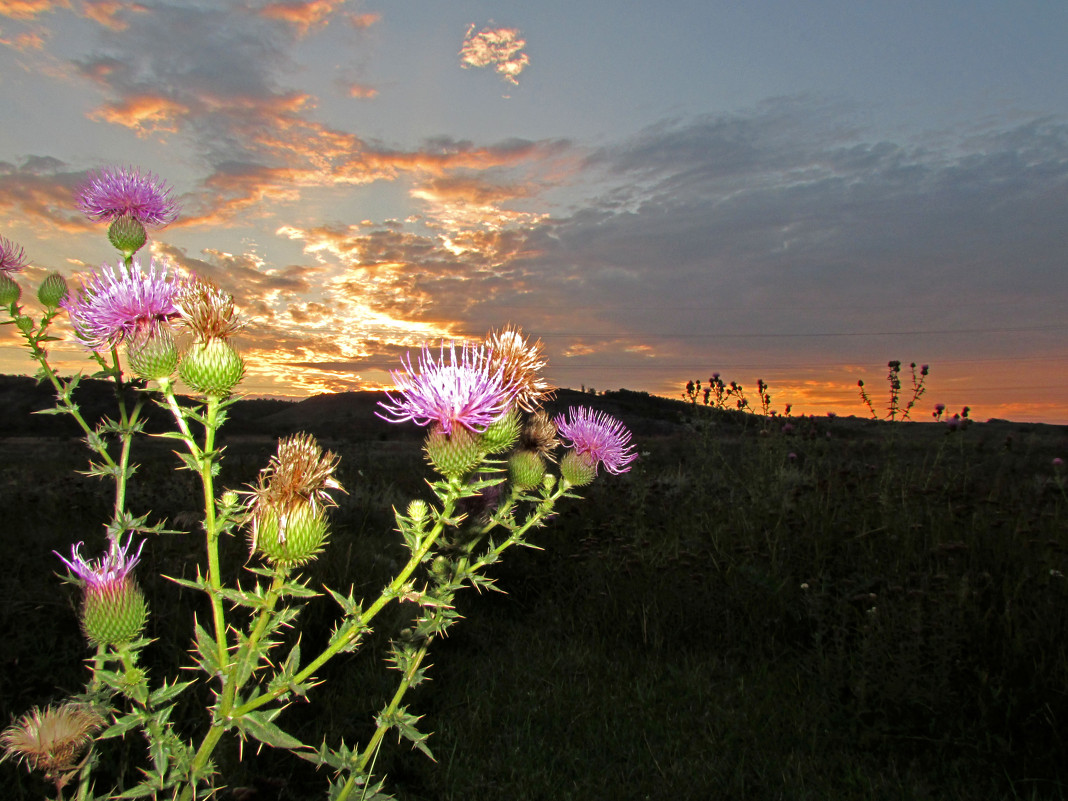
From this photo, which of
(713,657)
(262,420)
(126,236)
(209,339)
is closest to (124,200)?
(126,236)

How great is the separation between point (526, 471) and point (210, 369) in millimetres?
1248

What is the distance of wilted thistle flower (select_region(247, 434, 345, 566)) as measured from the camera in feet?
6.13

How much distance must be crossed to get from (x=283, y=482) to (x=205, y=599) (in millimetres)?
3883

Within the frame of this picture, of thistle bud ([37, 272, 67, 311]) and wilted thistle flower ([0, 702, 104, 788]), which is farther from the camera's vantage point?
thistle bud ([37, 272, 67, 311])

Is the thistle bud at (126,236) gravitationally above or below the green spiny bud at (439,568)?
above

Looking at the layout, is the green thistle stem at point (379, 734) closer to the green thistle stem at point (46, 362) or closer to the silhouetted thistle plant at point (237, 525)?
the silhouetted thistle plant at point (237, 525)

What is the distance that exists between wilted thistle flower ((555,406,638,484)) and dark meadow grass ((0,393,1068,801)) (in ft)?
5.91

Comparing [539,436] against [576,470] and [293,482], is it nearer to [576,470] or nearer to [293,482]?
[576,470]

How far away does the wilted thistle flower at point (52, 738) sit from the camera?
1959 millimetres

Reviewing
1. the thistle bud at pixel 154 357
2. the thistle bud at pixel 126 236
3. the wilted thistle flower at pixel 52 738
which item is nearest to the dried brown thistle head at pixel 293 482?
the thistle bud at pixel 154 357

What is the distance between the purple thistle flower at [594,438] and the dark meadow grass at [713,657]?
1804 millimetres

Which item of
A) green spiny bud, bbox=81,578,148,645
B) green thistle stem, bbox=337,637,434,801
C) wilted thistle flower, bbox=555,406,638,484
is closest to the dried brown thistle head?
green spiny bud, bbox=81,578,148,645

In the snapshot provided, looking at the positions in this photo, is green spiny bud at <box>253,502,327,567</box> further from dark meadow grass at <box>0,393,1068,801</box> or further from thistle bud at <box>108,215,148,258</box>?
thistle bud at <box>108,215,148,258</box>

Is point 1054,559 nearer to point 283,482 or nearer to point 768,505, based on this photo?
point 768,505
